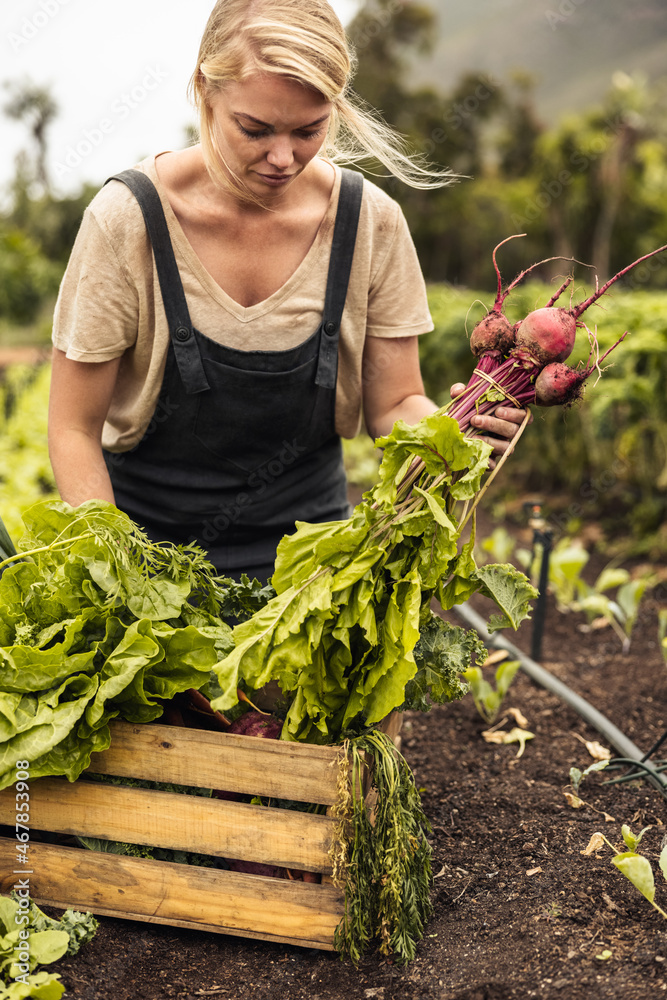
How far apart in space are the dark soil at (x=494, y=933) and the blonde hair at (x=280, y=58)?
1.75 m

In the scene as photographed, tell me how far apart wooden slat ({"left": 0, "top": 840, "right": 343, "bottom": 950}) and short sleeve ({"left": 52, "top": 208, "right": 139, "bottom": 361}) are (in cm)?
123

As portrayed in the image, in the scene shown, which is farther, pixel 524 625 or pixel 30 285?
pixel 30 285

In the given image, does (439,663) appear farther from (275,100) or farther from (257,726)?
(275,100)

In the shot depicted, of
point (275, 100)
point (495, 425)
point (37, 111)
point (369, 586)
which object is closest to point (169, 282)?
point (275, 100)

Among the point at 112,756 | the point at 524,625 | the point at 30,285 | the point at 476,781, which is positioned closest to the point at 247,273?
the point at 112,756

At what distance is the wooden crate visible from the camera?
1.75 meters

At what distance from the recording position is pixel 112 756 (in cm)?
182

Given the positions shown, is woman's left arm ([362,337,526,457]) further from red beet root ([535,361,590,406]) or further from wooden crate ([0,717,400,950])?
wooden crate ([0,717,400,950])

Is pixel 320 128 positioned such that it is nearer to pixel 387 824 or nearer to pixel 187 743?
pixel 187 743

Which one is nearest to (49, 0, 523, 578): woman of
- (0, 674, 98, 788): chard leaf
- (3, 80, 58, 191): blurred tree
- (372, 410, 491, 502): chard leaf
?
(372, 410, 491, 502): chard leaf

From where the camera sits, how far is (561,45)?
110 metres

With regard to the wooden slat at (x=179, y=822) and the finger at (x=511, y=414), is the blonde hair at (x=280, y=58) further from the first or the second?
the wooden slat at (x=179, y=822)

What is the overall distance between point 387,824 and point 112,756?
1.99 ft

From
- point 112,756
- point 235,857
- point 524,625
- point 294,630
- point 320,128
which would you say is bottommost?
point 524,625
